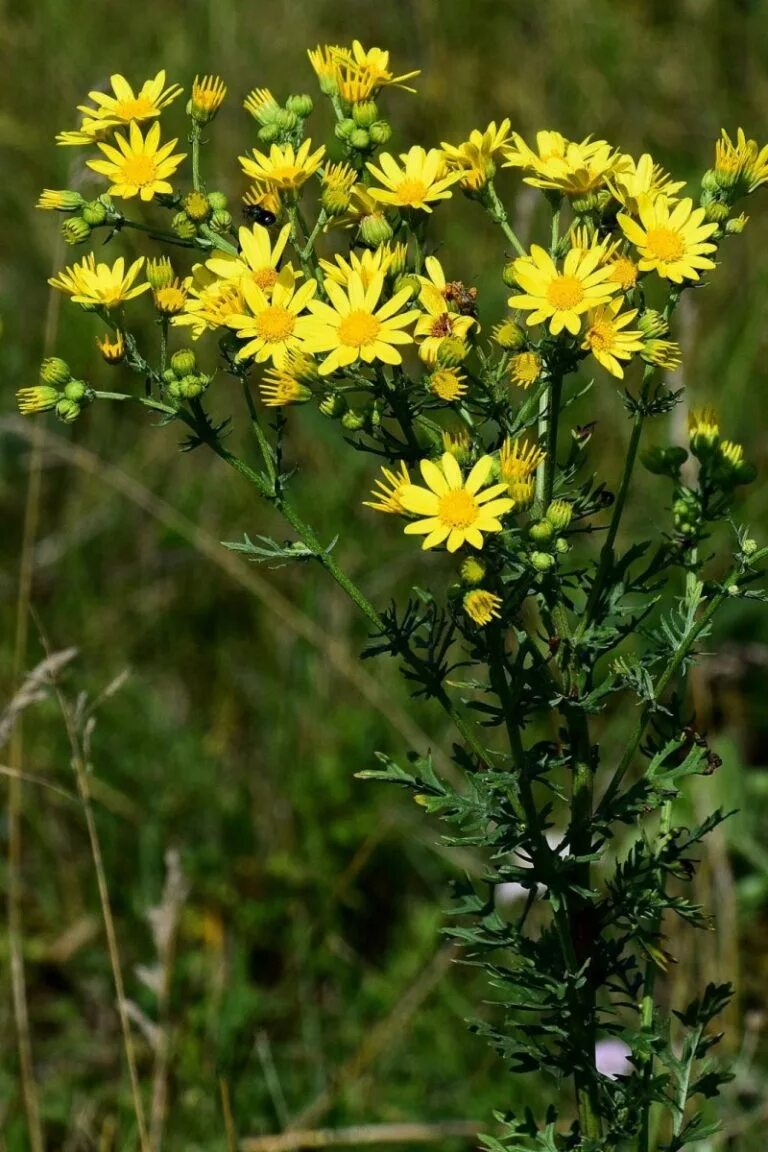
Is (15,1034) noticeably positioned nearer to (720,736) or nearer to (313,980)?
(313,980)

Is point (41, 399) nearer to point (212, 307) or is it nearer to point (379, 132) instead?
point (212, 307)

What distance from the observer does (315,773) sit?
3.38 meters

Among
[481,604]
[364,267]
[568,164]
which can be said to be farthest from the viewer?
[568,164]

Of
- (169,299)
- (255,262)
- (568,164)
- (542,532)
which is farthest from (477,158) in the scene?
(542,532)

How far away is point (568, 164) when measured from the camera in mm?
1629

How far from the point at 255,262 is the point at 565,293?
1.21 ft

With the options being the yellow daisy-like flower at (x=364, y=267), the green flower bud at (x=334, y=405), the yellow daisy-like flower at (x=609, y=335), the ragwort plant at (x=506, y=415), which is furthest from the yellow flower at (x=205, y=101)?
the yellow daisy-like flower at (x=609, y=335)

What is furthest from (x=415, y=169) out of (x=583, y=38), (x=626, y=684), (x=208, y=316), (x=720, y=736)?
(x=583, y=38)

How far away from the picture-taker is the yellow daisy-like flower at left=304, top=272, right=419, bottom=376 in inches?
56.9

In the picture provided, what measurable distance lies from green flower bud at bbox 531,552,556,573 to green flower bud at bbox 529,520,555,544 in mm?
15

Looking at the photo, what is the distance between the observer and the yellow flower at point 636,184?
158 centimetres

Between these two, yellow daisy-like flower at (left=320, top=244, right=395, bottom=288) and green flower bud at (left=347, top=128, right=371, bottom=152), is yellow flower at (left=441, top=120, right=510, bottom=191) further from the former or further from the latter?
yellow daisy-like flower at (left=320, top=244, right=395, bottom=288)

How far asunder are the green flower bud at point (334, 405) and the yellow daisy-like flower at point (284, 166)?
0.90ft

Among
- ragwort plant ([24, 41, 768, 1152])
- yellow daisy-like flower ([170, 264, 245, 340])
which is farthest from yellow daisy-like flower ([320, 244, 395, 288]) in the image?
yellow daisy-like flower ([170, 264, 245, 340])
